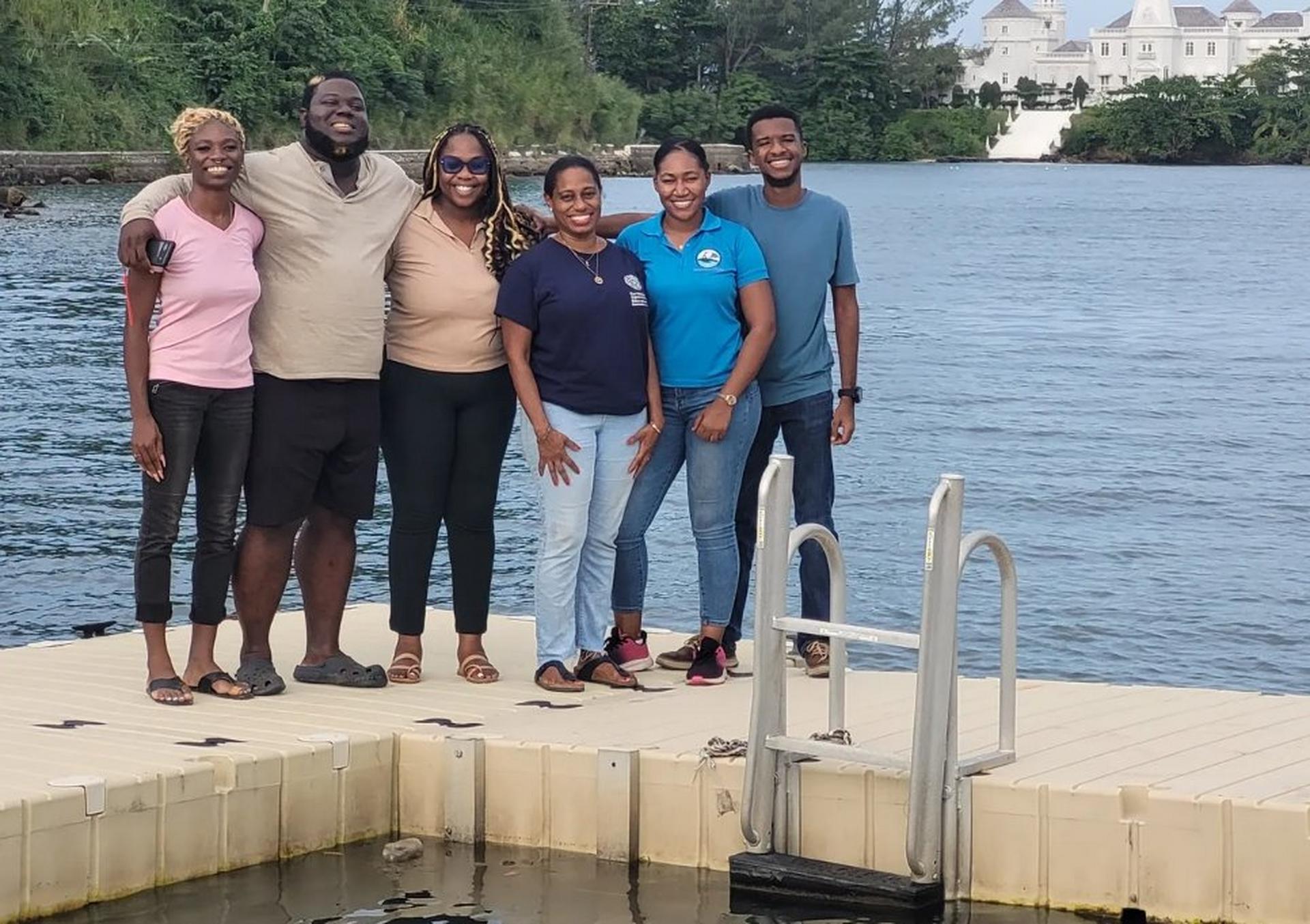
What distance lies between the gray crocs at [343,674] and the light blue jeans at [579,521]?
58 cm

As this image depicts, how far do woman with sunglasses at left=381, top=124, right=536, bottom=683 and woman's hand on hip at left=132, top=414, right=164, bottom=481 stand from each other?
2.47ft

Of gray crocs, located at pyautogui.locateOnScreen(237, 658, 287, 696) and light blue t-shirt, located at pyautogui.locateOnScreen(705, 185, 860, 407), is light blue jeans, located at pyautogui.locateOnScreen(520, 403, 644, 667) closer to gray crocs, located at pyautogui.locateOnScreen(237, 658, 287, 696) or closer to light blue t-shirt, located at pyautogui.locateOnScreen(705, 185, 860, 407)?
light blue t-shirt, located at pyautogui.locateOnScreen(705, 185, 860, 407)

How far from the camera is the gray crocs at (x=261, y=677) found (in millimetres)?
7535

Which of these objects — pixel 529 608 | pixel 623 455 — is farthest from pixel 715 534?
pixel 529 608

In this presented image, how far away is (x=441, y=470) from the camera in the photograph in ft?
24.9

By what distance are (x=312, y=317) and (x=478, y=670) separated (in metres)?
1.44

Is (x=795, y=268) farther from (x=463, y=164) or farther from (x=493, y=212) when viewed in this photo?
(x=463, y=164)

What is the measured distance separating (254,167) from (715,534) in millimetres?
2035

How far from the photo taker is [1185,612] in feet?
45.6

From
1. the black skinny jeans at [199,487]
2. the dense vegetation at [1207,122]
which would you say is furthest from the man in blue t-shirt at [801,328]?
the dense vegetation at [1207,122]

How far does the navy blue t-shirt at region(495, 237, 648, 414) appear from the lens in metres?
7.36

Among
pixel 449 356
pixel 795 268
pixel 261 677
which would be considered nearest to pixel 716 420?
pixel 795 268

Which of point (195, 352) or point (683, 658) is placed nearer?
point (195, 352)

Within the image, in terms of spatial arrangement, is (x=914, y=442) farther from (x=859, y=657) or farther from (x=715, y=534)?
(x=715, y=534)
